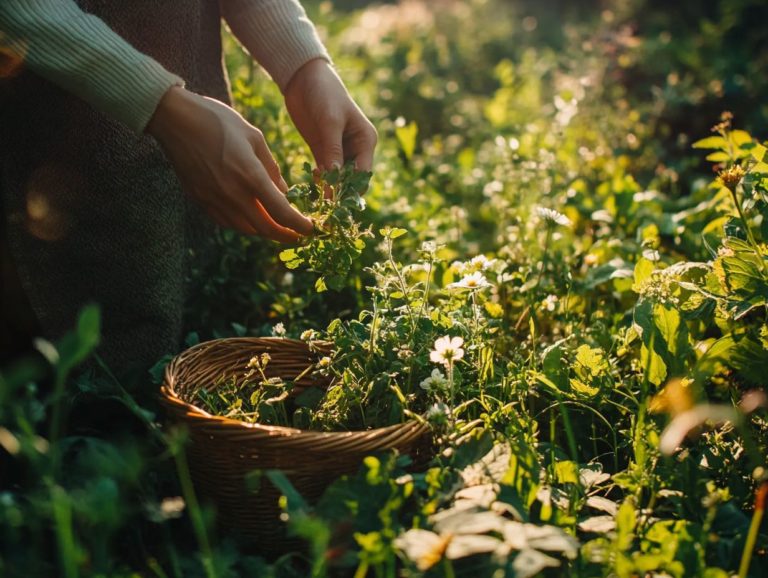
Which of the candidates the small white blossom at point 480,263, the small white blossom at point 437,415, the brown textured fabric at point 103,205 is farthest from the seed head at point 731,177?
the brown textured fabric at point 103,205

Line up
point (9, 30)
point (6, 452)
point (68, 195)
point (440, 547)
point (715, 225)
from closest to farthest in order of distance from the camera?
point (440, 547), point (9, 30), point (6, 452), point (68, 195), point (715, 225)

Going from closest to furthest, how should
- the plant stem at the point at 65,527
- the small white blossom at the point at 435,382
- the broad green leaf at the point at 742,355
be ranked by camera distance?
the plant stem at the point at 65,527 < the small white blossom at the point at 435,382 < the broad green leaf at the point at 742,355

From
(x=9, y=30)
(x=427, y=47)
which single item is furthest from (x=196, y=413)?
(x=427, y=47)

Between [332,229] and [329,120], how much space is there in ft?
1.27

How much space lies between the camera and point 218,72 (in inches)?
85.4

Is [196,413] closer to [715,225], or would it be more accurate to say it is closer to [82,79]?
[82,79]

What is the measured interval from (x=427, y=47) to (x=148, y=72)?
170 inches

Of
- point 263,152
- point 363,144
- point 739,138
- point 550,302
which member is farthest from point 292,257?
point 739,138

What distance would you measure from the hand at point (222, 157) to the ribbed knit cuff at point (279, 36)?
1.71ft

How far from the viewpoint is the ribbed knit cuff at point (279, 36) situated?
1.97 meters

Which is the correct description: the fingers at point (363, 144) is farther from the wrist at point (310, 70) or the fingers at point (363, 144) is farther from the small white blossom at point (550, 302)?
the small white blossom at point (550, 302)

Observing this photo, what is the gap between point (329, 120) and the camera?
1827 mm

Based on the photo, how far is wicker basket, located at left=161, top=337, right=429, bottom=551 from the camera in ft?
4.17

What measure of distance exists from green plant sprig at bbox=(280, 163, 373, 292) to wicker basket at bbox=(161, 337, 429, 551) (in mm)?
327
